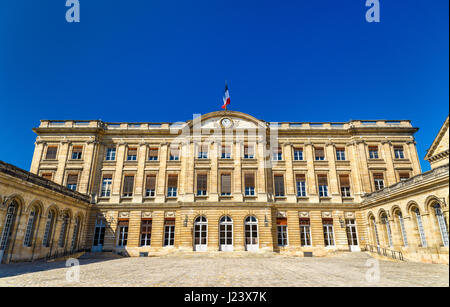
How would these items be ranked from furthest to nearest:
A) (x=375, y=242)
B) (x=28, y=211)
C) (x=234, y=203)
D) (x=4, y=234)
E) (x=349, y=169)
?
(x=349, y=169)
(x=234, y=203)
(x=375, y=242)
(x=28, y=211)
(x=4, y=234)

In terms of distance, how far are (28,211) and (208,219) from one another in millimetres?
13166

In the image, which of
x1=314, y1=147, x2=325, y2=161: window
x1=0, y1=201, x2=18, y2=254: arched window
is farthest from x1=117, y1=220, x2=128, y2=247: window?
x1=314, y1=147, x2=325, y2=161: window

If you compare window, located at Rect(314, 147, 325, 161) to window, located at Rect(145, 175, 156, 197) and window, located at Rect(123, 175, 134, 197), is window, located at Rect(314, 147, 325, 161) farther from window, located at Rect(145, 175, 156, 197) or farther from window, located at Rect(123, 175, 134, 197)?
window, located at Rect(123, 175, 134, 197)

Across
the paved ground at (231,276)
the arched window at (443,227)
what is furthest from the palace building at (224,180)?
the arched window at (443,227)

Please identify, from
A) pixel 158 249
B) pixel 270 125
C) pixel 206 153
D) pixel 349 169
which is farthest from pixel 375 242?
pixel 158 249

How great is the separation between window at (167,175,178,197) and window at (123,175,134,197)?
3619mm

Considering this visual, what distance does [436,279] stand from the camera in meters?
2.35

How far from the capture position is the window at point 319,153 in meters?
26.7

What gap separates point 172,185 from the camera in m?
25.7

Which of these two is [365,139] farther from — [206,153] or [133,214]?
[133,214]

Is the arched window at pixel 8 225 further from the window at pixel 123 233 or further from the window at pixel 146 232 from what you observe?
the window at pixel 146 232

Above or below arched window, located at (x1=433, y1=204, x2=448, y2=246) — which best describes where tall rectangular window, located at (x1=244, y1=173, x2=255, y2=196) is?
above

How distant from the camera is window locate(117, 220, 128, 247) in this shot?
24031 mm

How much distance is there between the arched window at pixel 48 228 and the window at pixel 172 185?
9.48 metres
